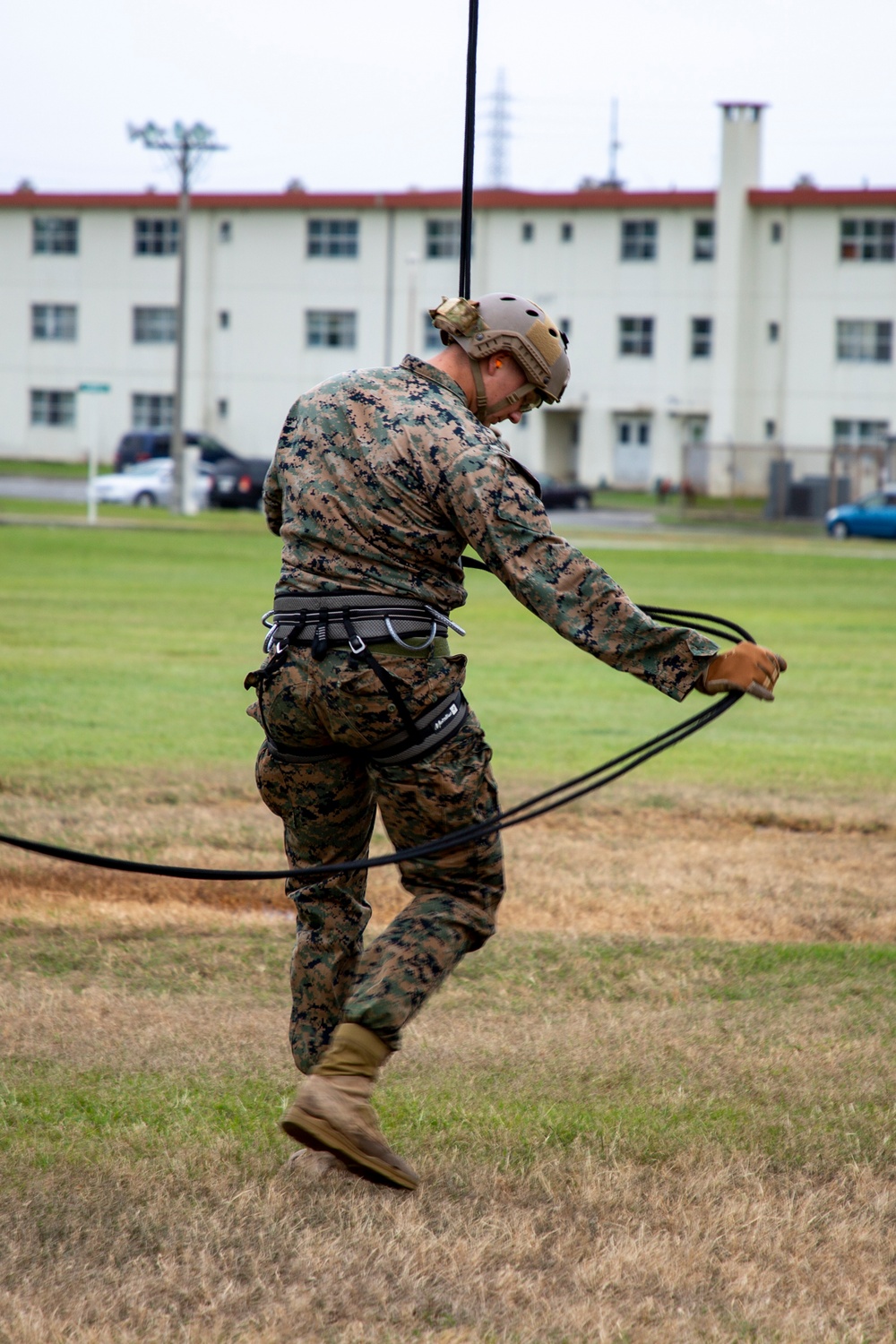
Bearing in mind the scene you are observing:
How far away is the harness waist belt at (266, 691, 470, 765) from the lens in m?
3.86

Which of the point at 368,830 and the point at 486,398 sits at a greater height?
the point at 486,398

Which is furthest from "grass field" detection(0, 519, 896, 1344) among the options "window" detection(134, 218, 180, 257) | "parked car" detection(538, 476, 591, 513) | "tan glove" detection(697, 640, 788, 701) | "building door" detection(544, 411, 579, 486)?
"window" detection(134, 218, 180, 257)

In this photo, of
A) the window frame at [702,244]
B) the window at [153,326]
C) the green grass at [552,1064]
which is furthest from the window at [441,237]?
the green grass at [552,1064]

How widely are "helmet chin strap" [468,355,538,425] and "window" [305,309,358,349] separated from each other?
63344 mm

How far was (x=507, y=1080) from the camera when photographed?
4.61 metres

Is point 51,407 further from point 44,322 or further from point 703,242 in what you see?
point 703,242

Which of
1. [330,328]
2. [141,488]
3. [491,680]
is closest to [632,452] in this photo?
[330,328]

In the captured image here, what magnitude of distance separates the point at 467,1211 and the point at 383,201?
64.1 metres

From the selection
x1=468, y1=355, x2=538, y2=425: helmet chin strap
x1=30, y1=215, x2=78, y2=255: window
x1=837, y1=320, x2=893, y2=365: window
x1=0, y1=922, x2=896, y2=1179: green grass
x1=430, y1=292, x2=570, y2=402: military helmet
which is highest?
x1=30, y1=215, x2=78, y2=255: window

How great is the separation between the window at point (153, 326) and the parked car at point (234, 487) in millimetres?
20721

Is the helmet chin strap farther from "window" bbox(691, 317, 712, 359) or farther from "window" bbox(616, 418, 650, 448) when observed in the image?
"window" bbox(616, 418, 650, 448)

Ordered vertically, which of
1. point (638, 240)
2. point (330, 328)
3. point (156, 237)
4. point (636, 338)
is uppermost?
point (156, 237)

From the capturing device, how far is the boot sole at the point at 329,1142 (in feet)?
12.0

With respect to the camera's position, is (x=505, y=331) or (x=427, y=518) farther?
(x=505, y=331)
